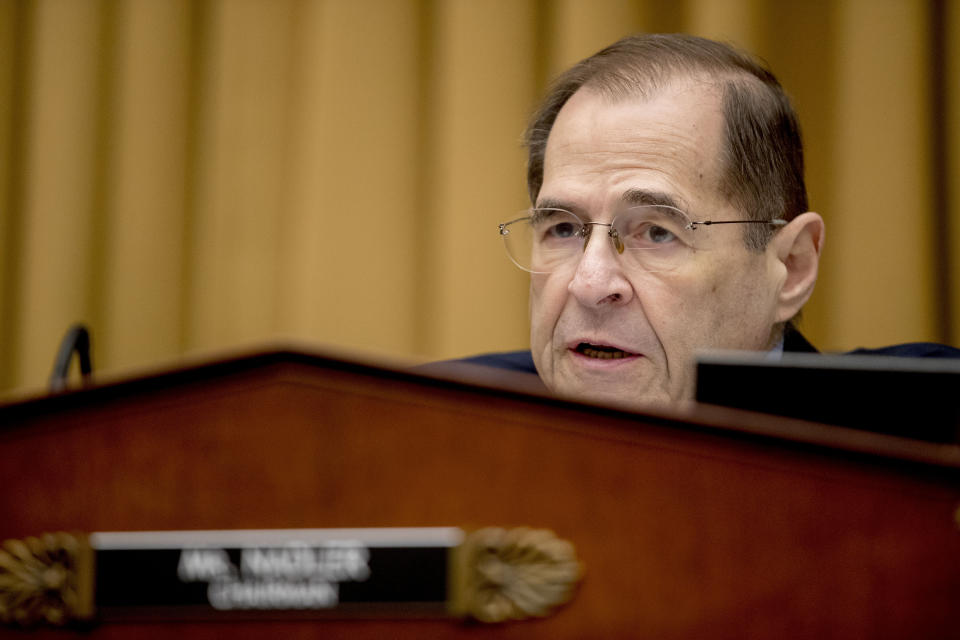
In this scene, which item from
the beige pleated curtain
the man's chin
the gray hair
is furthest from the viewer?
the beige pleated curtain

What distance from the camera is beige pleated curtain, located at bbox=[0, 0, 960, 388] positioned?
1555 millimetres

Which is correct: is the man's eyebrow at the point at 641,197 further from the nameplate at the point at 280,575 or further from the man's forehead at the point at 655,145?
the nameplate at the point at 280,575

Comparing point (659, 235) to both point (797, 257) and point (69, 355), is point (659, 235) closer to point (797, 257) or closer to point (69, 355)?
point (797, 257)

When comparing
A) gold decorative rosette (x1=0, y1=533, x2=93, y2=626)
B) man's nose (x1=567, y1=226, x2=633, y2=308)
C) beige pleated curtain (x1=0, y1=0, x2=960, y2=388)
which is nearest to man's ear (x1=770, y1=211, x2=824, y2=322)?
man's nose (x1=567, y1=226, x2=633, y2=308)

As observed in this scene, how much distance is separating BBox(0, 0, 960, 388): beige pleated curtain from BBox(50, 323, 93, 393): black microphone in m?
0.70

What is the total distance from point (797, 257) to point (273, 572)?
1.00 m

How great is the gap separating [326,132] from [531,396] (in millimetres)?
1496

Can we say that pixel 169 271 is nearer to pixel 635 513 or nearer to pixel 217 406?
pixel 217 406

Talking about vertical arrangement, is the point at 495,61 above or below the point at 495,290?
above

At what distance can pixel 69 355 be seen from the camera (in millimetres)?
936

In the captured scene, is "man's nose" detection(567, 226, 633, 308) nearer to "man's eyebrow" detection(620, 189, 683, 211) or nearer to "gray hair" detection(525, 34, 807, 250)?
"man's eyebrow" detection(620, 189, 683, 211)

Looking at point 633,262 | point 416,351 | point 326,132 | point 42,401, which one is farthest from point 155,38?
point 42,401

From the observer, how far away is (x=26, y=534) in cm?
42

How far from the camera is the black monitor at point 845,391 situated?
0.47 meters
